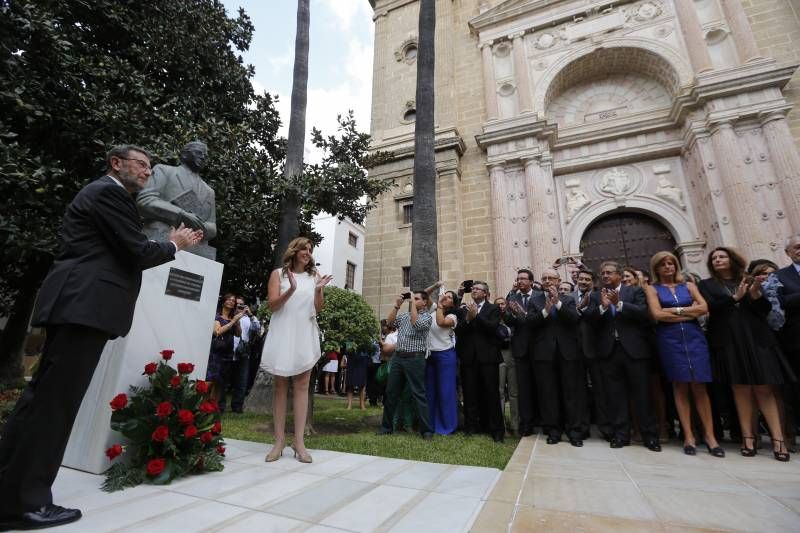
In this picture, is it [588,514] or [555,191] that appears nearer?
[588,514]

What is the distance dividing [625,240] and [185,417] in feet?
41.5

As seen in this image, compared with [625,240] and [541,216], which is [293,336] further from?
[625,240]

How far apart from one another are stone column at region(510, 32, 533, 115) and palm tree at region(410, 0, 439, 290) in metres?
5.49

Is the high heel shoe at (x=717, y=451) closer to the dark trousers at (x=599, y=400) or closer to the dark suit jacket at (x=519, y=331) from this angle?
the dark trousers at (x=599, y=400)

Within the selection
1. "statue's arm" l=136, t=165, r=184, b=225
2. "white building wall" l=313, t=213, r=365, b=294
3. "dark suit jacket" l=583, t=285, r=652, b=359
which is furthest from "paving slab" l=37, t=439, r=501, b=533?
"white building wall" l=313, t=213, r=365, b=294

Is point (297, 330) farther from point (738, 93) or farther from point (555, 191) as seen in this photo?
point (738, 93)

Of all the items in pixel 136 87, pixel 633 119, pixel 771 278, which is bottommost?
pixel 771 278

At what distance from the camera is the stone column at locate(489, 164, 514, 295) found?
37.3 ft

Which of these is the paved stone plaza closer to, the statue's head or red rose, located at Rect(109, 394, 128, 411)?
red rose, located at Rect(109, 394, 128, 411)

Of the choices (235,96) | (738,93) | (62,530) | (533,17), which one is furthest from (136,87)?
(738,93)

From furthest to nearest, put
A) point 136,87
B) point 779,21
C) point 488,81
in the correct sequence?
point 488,81
point 779,21
point 136,87

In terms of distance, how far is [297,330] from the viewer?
3490 millimetres

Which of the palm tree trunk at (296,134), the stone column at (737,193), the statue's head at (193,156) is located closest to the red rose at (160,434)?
the statue's head at (193,156)

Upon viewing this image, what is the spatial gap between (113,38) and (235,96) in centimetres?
262
